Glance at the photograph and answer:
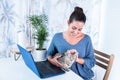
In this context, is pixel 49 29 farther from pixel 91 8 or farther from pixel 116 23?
pixel 116 23

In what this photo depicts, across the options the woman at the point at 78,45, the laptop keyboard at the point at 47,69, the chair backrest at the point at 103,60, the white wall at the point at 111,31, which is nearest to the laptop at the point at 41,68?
the laptop keyboard at the point at 47,69

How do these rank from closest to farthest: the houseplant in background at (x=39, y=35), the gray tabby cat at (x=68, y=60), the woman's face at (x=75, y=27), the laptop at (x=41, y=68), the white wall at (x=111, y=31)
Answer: the laptop at (x=41, y=68) → the gray tabby cat at (x=68, y=60) → the woman's face at (x=75, y=27) → the houseplant in background at (x=39, y=35) → the white wall at (x=111, y=31)

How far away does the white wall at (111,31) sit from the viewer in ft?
6.68

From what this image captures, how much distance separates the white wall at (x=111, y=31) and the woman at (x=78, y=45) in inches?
26.3

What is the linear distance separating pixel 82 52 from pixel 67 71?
25 centimetres

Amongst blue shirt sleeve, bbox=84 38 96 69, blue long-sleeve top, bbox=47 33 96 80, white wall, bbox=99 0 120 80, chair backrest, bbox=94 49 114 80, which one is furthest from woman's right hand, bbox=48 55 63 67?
white wall, bbox=99 0 120 80

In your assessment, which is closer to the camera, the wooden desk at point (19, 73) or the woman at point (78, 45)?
the wooden desk at point (19, 73)

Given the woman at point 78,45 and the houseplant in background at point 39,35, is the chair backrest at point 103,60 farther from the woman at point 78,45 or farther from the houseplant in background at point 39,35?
the houseplant in background at point 39,35

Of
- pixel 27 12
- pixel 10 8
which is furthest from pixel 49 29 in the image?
pixel 10 8

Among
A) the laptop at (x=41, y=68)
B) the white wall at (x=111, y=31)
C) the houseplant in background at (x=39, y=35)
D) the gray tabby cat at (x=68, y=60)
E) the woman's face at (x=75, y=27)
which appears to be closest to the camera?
the laptop at (x=41, y=68)

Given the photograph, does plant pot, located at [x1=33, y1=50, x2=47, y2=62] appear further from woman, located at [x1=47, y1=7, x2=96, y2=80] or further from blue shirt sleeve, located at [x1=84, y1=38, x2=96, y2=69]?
blue shirt sleeve, located at [x1=84, y1=38, x2=96, y2=69]

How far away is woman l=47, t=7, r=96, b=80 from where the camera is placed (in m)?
1.43

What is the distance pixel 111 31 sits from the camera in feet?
6.93

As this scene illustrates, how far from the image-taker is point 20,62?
4.63 feet
